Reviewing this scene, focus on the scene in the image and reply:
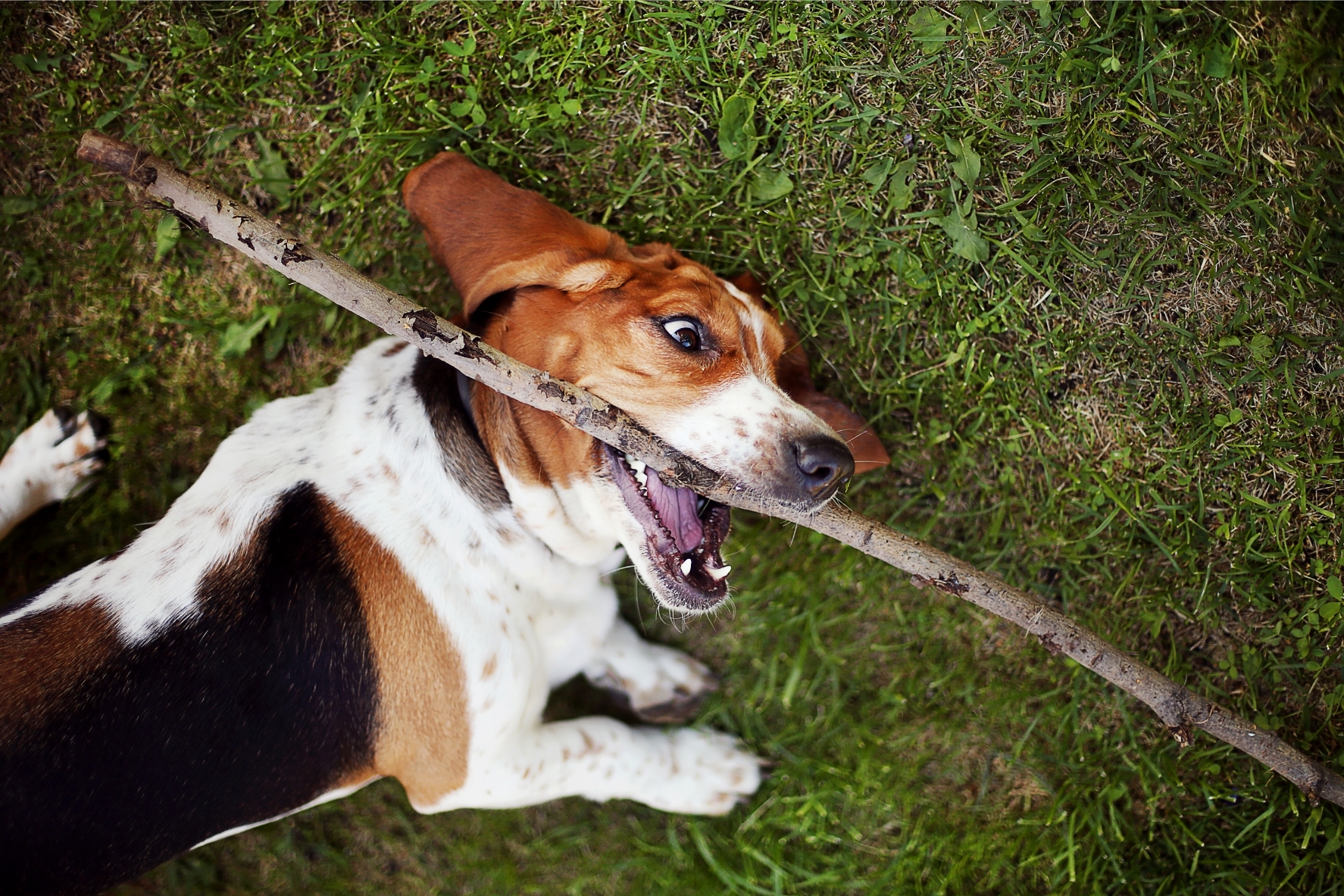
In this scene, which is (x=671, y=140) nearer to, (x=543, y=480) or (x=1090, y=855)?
(x=543, y=480)

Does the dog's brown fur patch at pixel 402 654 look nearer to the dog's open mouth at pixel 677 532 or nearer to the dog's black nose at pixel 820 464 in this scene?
the dog's open mouth at pixel 677 532

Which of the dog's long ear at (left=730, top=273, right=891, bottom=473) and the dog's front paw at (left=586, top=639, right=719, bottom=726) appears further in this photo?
the dog's front paw at (left=586, top=639, right=719, bottom=726)

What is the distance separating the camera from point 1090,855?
13.4 feet

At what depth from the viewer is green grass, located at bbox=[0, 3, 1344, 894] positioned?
3627 millimetres

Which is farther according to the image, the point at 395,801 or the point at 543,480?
the point at 395,801

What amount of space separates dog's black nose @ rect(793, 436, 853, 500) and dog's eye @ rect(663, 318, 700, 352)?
1.64ft

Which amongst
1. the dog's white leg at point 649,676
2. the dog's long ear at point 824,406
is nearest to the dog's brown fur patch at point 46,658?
the dog's white leg at point 649,676

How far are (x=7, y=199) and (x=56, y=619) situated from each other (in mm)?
2322

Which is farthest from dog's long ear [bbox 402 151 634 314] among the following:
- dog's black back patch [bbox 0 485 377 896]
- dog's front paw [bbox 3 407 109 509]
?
dog's front paw [bbox 3 407 109 509]

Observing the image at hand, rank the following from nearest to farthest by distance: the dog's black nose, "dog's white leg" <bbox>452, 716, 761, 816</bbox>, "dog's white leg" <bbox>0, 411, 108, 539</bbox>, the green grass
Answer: the dog's black nose
"dog's white leg" <bbox>452, 716, 761, 816</bbox>
the green grass
"dog's white leg" <bbox>0, 411, 108, 539</bbox>

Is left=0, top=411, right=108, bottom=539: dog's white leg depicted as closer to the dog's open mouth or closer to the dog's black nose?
the dog's open mouth

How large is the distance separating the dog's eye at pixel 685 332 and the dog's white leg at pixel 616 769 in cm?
170

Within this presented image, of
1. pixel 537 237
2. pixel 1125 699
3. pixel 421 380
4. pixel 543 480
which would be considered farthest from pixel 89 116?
pixel 1125 699

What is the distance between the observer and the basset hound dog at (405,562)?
2.86 meters
